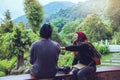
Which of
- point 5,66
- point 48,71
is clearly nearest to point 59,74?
point 48,71

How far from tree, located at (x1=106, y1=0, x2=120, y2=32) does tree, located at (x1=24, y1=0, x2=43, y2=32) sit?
A: 2.51m

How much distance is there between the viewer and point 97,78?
2938 millimetres

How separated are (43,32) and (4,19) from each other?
8033 millimetres

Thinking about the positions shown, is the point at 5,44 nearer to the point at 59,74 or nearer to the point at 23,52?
the point at 23,52

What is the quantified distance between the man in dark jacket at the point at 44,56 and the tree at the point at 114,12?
28.2 feet

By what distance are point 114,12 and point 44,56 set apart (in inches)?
343

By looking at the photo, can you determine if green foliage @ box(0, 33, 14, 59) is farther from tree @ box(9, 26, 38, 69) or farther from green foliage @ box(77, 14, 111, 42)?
green foliage @ box(77, 14, 111, 42)

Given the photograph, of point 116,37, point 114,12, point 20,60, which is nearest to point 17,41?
point 20,60

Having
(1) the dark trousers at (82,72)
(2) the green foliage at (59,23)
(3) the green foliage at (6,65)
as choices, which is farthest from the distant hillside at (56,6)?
(1) the dark trousers at (82,72)

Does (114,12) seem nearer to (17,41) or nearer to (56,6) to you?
(17,41)

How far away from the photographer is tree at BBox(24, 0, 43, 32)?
35.2 feet

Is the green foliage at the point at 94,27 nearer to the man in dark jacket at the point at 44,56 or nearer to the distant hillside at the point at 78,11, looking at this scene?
the distant hillside at the point at 78,11

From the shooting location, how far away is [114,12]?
1091 cm

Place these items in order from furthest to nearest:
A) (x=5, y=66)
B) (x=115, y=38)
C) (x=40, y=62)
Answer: (x=115, y=38)
(x=5, y=66)
(x=40, y=62)
